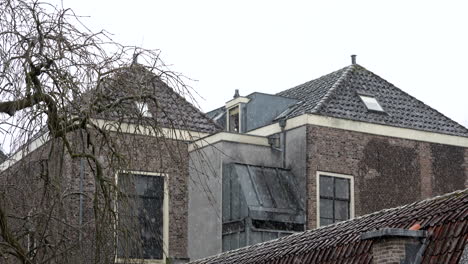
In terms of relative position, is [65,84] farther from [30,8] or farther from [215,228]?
[215,228]

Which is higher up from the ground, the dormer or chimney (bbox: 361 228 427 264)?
the dormer

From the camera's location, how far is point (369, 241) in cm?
1307

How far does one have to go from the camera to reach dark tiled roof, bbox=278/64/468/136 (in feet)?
87.2

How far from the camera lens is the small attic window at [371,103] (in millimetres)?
27219

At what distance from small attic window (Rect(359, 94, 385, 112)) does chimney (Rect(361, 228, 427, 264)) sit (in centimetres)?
1533

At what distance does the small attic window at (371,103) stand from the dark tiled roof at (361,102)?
0.13 metres

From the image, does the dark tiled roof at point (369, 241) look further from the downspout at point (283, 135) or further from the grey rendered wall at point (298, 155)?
the downspout at point (283, 135)

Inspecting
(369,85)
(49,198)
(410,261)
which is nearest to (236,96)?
(369,85)

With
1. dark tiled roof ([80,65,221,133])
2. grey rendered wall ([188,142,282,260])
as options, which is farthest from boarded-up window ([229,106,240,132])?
dark tiled roof ([80,65,221,133])

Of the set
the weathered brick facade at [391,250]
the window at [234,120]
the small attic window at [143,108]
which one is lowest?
the weathered brick facade at [391,250]

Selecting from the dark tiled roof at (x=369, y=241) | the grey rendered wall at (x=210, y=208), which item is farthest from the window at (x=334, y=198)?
the dark tiled roof at (x=369, y=241)

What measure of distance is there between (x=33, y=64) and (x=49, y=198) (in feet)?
4.60

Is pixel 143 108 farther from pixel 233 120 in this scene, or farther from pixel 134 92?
pixel 233 120

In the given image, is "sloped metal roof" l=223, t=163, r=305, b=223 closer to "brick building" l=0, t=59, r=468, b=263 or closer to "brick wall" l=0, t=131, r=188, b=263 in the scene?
"brick building" l=0, t=59, r=468, b=263
